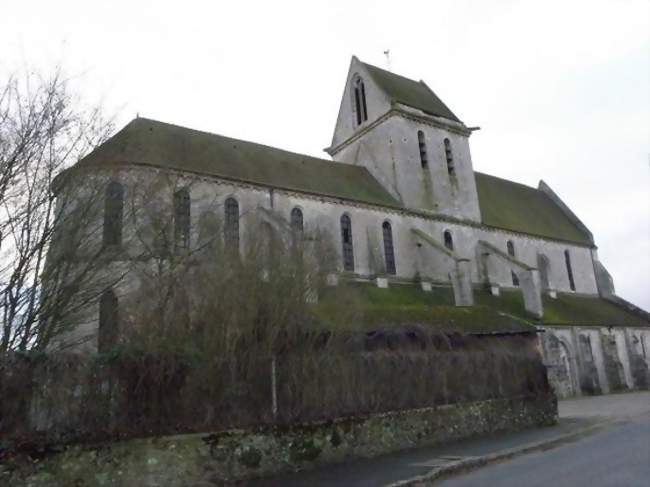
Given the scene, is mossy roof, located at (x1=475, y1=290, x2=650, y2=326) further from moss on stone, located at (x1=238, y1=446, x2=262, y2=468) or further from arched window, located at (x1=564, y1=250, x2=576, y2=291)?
moss on stone, located at (x1=238, y1=446, x2=262, y2=468)

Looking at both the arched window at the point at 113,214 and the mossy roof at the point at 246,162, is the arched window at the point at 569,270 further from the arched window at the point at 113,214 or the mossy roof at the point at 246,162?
the arched window at the point at 113,214

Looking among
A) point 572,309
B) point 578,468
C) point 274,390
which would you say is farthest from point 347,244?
point 578,468

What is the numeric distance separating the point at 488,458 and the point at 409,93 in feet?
92.7

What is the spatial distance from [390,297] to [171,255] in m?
14.6

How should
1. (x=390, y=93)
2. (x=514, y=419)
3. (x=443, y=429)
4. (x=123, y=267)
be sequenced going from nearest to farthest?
(x=123, y=267) → (x=443, y=429) → (x=514, y=419) → (x=390, y=93)

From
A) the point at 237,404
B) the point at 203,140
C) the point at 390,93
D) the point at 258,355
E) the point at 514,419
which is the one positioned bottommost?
the point at 514,419

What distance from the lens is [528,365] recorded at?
16766mm

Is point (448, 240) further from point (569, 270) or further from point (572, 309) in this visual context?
point (569, 270)

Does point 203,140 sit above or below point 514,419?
above

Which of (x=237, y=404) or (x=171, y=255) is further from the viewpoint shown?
(x=171, y=255)

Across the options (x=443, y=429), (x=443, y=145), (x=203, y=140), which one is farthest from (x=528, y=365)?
(x=443, y=145)

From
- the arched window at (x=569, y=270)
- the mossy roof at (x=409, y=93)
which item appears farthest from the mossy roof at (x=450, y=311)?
the mossy roof at (x=409, y=93)

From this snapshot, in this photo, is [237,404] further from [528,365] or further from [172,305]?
[528,365]

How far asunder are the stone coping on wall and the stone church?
7459mm
